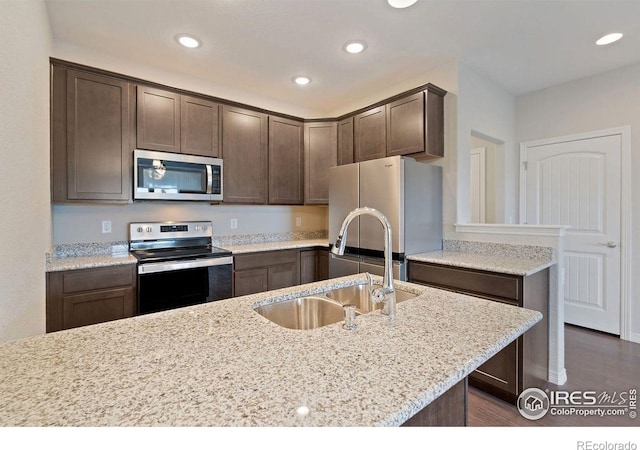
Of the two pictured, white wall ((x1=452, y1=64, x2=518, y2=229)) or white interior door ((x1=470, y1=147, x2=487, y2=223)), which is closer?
white wall ((x1=452, y1=64, x2=518, y2=229))

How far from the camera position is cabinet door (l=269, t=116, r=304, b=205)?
11.2ft

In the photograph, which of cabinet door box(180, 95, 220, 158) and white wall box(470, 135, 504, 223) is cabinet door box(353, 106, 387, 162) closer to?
white wall box(470, 135, 504, 223)

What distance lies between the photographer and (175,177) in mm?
2758

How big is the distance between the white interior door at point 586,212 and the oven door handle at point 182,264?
344 centimetres

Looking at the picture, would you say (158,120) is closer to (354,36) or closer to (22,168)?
(22,168)

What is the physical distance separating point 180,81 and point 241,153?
92cm

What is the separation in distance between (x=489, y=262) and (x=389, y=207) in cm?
85

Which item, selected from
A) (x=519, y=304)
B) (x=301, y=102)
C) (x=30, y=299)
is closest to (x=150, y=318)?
(x=30, y=299)

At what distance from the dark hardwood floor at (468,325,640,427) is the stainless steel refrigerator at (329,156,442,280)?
41.1 inches

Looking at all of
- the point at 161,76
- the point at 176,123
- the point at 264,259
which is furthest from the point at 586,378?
the point at 161,76

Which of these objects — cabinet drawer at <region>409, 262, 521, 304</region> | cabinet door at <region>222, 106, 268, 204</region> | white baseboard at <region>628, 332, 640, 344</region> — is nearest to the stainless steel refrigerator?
cabinet drawer at <region>409, 262, 521, 304</region>

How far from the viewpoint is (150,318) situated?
1.05 m

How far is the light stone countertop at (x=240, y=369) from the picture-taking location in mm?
561

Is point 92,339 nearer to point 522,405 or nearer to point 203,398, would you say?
point 203,398
